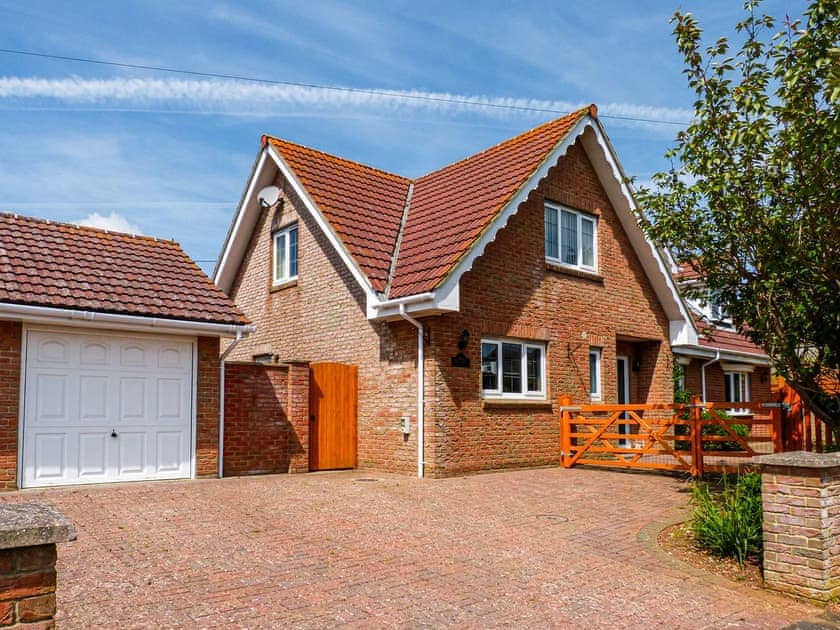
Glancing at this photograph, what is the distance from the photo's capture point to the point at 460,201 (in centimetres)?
1612

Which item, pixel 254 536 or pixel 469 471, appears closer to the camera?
pixel 254 536

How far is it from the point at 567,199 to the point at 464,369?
205 inches

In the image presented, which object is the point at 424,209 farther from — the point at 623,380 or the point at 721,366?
the point at 721,366

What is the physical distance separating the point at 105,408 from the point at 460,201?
797cm

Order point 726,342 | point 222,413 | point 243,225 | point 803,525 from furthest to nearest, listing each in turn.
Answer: point 726,342
point 243,225
point 222,413
point 803,525

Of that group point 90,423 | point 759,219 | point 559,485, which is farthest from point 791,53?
point 90,423

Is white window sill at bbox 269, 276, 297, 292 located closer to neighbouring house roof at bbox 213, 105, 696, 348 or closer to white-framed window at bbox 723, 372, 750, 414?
neighbouring house roof at bbox 213, 105, 696, 348

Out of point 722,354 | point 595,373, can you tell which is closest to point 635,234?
point 595,373

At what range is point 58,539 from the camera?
3592mm

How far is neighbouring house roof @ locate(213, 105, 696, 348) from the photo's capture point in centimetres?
1404

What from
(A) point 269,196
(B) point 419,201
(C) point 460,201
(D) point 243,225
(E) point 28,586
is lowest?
(E) point 28,586

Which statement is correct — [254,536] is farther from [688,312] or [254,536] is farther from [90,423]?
[688,312]

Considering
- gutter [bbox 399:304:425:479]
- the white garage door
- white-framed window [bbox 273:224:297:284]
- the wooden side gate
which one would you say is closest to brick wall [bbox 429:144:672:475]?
gutter [bbox 399:304:425:479]

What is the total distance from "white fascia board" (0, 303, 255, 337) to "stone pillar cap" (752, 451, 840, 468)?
914 centimetres
